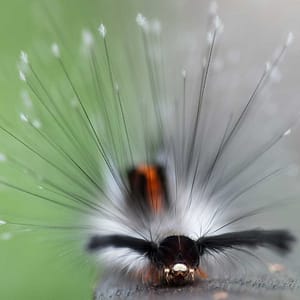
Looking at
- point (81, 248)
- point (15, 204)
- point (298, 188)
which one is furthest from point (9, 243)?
point (298, 188)

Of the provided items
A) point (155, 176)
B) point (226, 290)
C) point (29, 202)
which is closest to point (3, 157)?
point (29, 202)

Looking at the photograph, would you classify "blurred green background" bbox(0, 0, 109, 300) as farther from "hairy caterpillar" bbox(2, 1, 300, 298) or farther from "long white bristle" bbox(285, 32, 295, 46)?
"long white bristle" bbox(285, 32, 295, 46)

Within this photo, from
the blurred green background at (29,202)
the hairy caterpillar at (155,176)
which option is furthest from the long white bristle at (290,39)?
the blurred green background at (29,202)

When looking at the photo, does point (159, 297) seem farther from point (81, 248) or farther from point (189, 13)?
point (189, 13)

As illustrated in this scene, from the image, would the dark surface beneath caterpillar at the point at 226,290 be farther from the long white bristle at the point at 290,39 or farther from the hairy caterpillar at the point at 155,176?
the long white bristle at the point at 290,39

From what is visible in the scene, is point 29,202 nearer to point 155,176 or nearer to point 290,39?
point 155,176
